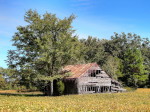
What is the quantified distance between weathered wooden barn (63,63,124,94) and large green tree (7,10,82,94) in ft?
15.0

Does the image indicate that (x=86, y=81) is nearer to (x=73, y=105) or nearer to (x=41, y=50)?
(x=41, y=50)

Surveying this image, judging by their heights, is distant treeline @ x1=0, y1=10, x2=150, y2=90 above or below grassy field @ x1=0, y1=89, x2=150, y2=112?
above

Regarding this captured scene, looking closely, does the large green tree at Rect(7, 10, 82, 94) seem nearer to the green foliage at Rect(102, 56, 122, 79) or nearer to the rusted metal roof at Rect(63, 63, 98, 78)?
the rusted metal roof at Rect(63, 63, 98, 78)

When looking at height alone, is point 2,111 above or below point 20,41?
below

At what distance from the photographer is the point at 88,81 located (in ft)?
168

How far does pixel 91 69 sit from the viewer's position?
52.0 m

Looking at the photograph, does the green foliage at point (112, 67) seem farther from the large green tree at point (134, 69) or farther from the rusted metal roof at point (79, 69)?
the rusted metal roof at point (79, 69)

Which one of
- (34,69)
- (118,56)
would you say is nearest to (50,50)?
(34,69)

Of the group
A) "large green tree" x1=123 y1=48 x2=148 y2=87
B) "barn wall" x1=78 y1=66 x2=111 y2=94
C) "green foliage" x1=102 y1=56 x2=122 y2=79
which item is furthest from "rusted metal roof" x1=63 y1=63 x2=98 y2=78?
"large green tree" x1=123 y1=48 x2=148 y2=87

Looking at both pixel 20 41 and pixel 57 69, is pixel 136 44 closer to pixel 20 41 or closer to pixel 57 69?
pixel 57 69

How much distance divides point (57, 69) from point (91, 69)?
8390mm

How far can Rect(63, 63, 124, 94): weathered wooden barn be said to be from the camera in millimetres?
49188

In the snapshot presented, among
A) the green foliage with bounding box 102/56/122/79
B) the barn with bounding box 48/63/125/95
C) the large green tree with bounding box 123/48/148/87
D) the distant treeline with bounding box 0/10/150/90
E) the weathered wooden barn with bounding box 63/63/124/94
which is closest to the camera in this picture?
the distant treeline with bounding box 0/10/150/90

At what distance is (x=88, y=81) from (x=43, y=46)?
14.4m
